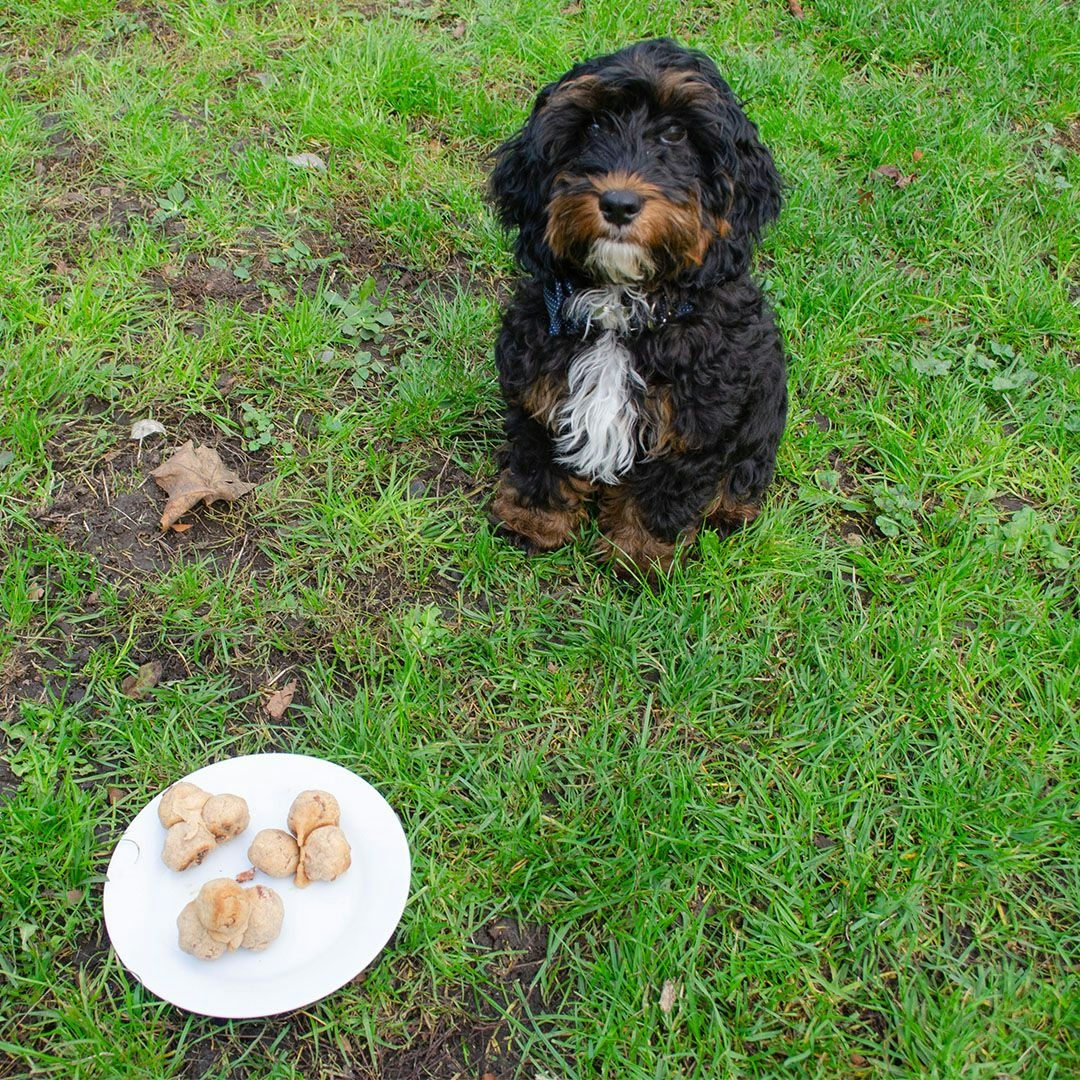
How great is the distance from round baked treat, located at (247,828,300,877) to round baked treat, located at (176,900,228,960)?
0.70 feet

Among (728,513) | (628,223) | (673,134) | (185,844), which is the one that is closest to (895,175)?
(728,513)

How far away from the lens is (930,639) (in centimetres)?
341

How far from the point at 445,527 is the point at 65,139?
2907mm

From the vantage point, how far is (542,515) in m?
3.48

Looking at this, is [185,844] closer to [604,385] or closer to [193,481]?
[193,481]

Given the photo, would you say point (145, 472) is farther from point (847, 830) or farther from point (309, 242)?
point (847, 830)

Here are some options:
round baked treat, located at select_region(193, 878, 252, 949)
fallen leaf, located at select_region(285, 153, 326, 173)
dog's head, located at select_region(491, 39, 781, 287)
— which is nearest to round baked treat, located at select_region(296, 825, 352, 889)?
round baked treat, located at select_region(193, 878, 252, 949)

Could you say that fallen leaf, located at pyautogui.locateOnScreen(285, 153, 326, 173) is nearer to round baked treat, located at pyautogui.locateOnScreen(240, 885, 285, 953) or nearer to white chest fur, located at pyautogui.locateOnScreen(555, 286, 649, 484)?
white chest fur, located at pyautogui.locateOnScreen(555, 286, 649, 484)

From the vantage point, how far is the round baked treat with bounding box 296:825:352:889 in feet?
8.66

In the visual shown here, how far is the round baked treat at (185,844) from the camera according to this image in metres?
2.64

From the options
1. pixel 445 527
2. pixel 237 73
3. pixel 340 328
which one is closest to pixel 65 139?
pixel 237 73

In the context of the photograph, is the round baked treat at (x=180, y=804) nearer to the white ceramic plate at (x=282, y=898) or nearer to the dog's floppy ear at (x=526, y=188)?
the white ceramic plate at (x=282, y=898)

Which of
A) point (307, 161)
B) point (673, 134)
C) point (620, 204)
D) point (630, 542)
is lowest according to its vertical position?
point (630, 542)

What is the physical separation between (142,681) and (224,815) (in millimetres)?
736
